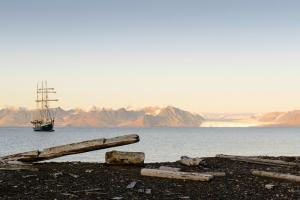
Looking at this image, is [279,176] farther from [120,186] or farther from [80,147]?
[80,147]

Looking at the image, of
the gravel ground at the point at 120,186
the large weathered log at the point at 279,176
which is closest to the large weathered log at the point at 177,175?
the gravel ground at the point at 120,186

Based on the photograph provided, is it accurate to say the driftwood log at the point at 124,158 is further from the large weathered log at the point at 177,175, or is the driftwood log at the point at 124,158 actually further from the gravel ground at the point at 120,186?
the large weathered log at the point at 177,175

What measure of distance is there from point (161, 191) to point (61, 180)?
347 cm

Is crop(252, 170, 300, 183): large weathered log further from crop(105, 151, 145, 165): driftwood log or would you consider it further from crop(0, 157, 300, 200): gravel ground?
crop(105, 151, 145, 165): driftwood log

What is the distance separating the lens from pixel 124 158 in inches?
805

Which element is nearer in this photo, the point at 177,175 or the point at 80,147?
the point at 177,175

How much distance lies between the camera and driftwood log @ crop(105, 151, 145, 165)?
20.5 meters

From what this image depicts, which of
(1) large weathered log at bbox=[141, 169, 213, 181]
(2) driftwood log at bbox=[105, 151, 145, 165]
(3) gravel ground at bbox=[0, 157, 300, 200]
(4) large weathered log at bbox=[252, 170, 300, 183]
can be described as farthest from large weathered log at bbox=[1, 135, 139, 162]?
(4) large weathered log at bbox=[252, 170, 300, 183]

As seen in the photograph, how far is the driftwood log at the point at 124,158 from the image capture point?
20453mm

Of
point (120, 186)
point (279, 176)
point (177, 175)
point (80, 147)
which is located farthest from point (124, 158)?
point (279, 176)

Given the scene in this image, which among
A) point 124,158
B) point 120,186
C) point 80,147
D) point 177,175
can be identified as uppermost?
point 80,147

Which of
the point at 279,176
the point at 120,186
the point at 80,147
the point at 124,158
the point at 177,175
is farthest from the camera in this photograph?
the point at 124,158

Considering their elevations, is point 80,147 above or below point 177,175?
above

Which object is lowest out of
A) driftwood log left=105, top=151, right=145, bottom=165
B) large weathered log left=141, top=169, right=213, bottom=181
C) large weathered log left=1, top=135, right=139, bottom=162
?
large weathered log left=141, top=169, right=213, bottom=181
